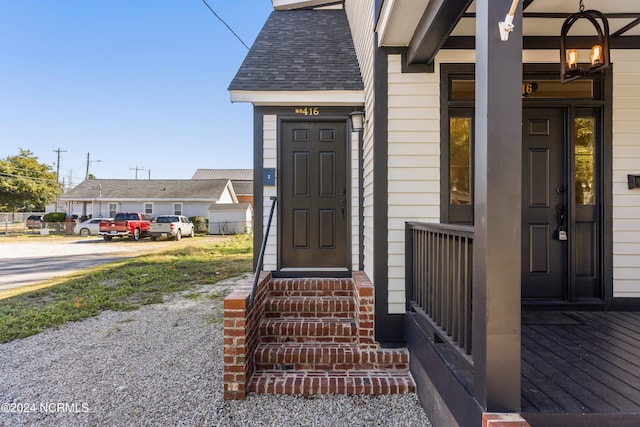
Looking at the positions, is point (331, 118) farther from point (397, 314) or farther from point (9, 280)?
point (9, 280)

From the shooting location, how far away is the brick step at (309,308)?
294 cm

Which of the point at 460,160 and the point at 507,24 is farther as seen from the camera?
the point at 460,160

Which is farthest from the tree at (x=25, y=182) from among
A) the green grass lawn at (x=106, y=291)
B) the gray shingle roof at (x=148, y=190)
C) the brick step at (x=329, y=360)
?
the brick step at (x=329, y=360)

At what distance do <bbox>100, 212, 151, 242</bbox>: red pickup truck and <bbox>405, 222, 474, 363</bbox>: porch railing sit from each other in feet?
55.6

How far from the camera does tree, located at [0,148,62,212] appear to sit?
2452 cm

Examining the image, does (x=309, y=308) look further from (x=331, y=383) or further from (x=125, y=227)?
(x=125, y=227)

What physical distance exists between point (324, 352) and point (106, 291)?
4.71 metres

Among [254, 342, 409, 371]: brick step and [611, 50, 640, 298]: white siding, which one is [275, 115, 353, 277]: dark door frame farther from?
[611, 50, 640, 298]: white siding

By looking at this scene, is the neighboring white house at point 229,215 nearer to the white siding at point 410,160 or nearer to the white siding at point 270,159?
the white siding at point 270,159

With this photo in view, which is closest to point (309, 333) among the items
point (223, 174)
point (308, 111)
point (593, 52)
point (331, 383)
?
point (331, 383)

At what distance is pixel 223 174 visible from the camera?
3762 cm

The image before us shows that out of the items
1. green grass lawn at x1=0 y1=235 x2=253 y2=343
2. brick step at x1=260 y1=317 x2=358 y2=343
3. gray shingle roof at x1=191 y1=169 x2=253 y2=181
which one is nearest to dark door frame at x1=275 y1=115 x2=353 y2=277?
brick step at x1=260 y1=317 x2=358 y2=343

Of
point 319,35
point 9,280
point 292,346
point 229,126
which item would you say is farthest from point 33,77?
point 292,346

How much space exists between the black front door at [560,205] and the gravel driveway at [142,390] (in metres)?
1.73
